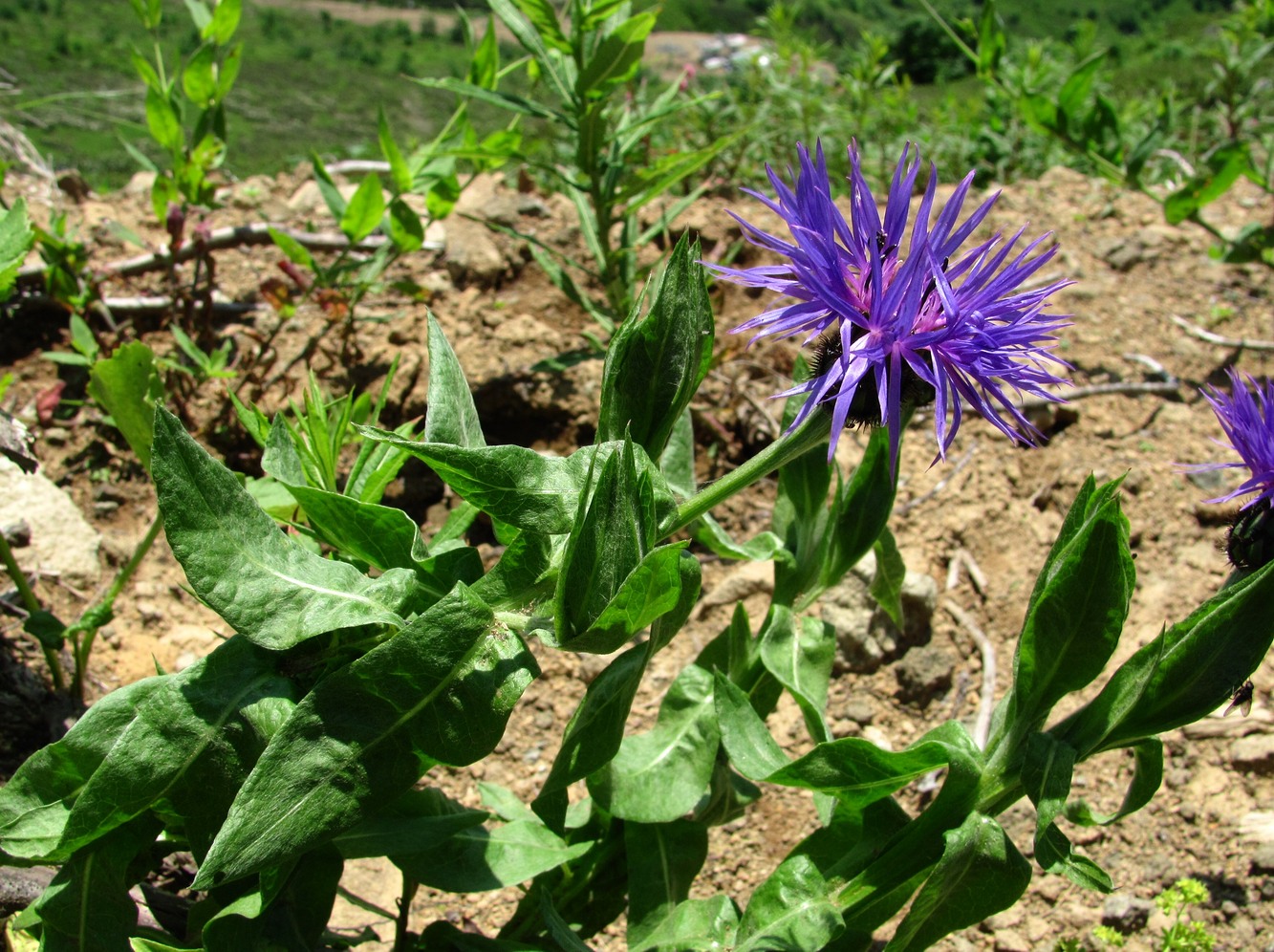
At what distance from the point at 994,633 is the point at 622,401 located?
1.83m

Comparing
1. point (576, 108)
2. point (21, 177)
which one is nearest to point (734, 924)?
point (576, 108)

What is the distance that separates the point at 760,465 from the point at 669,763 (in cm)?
69

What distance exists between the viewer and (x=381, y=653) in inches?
52.4

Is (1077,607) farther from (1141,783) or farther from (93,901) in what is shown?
(93,901)

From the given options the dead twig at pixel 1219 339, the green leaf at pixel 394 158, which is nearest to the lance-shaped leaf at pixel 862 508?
the green leaf at pixel 394 158

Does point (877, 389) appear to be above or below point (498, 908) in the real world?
above

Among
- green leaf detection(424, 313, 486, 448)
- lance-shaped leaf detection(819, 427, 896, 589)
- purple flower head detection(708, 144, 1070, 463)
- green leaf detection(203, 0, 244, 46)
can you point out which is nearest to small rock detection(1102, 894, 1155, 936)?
lance-shaped leaf detection(819, 427, 896, 589)

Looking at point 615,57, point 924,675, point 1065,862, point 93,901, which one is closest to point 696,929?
point 1065,862

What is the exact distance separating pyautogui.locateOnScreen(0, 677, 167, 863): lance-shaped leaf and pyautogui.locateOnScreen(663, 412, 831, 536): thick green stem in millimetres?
841

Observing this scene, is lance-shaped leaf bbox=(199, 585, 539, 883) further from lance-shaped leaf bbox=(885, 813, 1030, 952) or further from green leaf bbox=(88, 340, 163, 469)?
green leaf bbox=(88, 340, 163, 469)

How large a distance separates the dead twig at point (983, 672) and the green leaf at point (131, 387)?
2.07 metres

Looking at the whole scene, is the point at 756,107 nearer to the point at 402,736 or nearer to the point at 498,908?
the point at 498,908

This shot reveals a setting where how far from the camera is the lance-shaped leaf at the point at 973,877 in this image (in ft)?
5.12

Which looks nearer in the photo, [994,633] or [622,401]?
[622,401]
